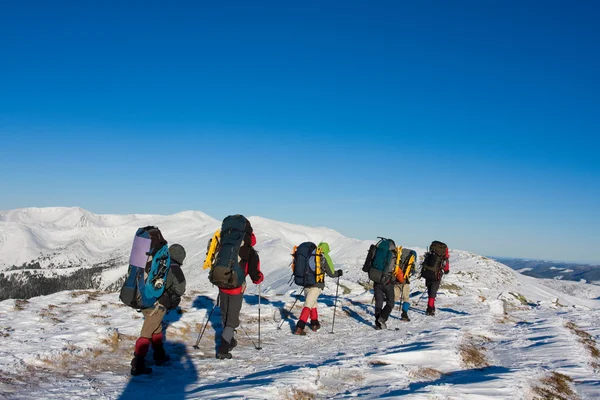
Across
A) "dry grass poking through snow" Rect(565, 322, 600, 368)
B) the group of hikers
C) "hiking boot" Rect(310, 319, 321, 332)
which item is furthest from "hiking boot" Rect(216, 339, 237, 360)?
"dry grass poking through snow" Rect(565, 322, 600, 368)

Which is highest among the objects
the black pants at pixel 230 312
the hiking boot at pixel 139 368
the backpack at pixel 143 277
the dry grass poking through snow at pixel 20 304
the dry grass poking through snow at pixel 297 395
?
the backpack at pixel 143 277

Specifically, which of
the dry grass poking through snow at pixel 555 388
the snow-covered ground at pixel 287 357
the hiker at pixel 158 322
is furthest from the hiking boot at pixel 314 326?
the dry grass poking through snow at pixel 555 388

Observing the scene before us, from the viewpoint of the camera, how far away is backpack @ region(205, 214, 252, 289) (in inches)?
375

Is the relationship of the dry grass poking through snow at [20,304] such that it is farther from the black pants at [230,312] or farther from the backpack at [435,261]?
the backpack at [435,261]

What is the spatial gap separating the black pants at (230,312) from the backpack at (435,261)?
35.3 feet

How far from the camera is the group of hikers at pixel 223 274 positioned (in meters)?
8.18

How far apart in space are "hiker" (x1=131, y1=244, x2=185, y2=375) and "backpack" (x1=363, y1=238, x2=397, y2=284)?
743 centimetres

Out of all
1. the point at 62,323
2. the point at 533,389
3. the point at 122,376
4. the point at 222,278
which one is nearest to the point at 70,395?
the point at 122,376

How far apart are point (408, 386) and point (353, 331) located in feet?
23.5

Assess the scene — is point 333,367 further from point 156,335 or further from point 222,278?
point 156,335

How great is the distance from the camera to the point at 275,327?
46.9ft

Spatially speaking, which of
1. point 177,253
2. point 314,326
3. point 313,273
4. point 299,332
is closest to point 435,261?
point 314,326

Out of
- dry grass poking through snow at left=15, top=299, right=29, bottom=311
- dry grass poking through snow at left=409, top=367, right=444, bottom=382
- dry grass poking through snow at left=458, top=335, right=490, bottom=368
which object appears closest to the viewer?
dry grass poking through snow at left=409, top=367, right=444, bottom=382

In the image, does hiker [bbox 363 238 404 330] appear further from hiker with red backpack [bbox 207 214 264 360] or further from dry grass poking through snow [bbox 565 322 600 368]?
dry grass poking through snow [bbox 565 322 600 368]
